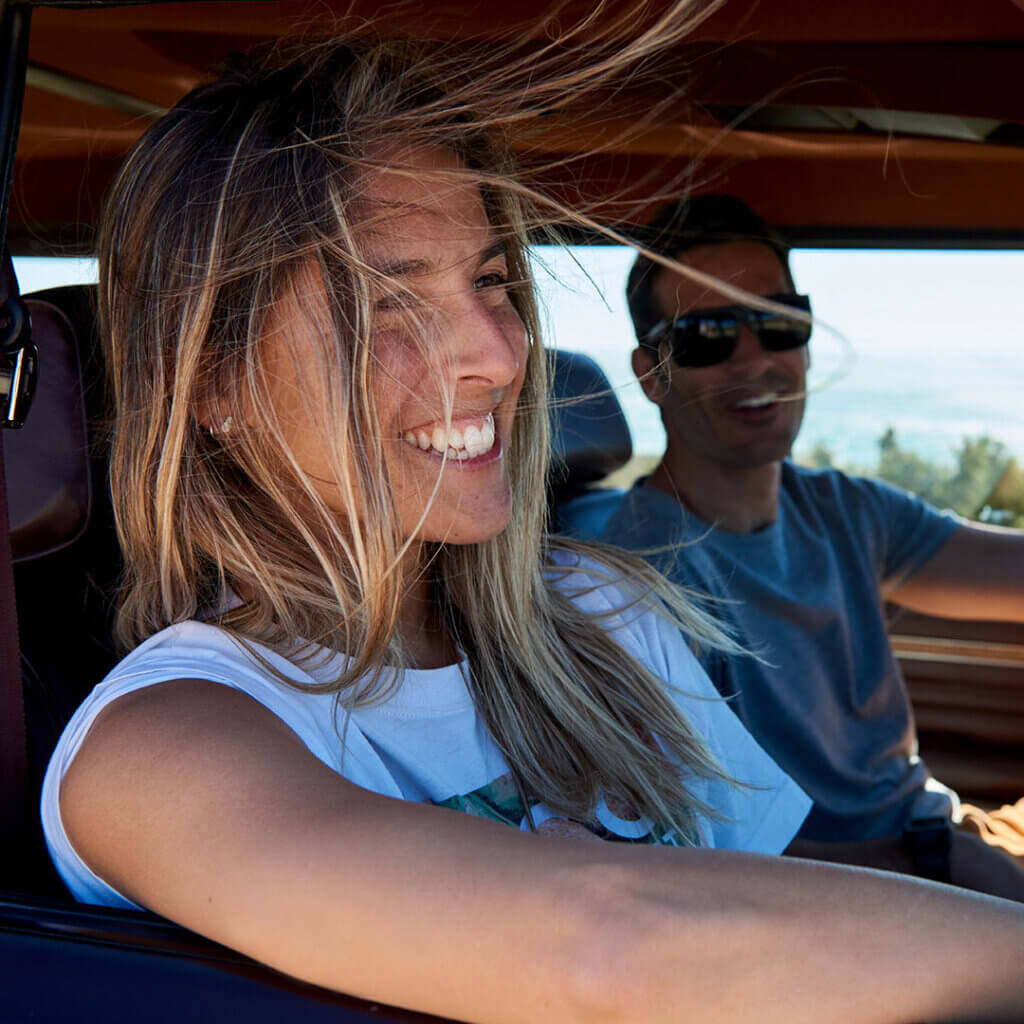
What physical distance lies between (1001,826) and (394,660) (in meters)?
1.39

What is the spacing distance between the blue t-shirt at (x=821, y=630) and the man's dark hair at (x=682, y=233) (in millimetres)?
335

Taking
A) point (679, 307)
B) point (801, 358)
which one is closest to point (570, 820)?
point (679, 307)

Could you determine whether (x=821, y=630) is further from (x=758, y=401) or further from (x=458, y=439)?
(x=458, y=439)

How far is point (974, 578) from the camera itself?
220 centimetres

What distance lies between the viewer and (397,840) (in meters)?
0.72

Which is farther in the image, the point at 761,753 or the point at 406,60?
the point at 761,753

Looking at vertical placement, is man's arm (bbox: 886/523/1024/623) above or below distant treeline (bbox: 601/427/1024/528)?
below

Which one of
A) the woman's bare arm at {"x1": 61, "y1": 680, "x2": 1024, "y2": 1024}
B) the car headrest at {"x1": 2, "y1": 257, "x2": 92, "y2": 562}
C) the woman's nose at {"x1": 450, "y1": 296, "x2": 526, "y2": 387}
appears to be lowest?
the woman's bare arm at {"x1": 61, "y1": 680, "x2": 1024, "y2": 1024}

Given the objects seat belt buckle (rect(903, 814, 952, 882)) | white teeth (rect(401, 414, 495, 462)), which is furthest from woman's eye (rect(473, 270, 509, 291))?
seat belt buckle (rect(903, 814, 952, 882))

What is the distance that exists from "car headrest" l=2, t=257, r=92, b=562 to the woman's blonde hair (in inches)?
2.5

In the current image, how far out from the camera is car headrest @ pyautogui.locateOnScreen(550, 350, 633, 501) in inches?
72.9

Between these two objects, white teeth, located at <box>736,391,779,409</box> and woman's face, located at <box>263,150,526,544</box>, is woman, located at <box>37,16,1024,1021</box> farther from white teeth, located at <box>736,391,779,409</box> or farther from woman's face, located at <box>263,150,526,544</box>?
white teeth, located at <box>736,391,779,409</box>

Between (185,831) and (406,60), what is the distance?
837 millimetres

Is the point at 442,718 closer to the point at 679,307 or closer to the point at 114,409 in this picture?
the point at 114,409
